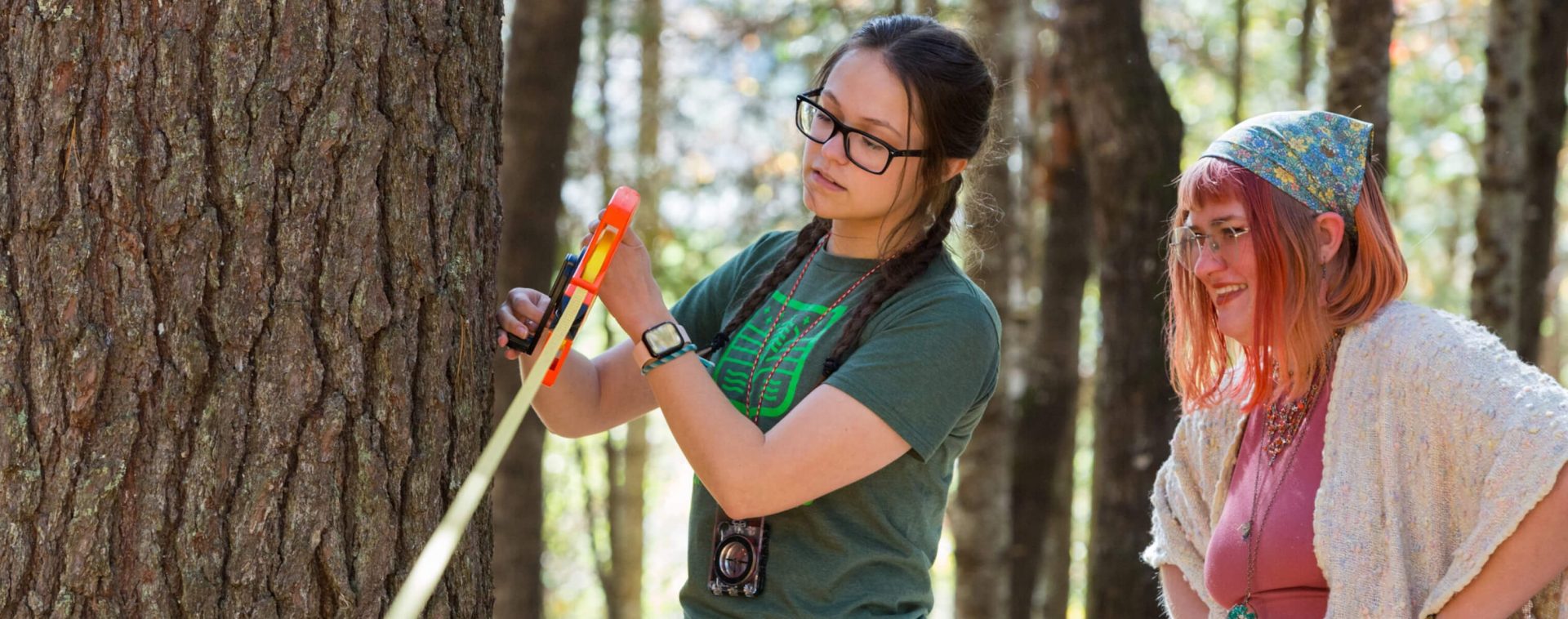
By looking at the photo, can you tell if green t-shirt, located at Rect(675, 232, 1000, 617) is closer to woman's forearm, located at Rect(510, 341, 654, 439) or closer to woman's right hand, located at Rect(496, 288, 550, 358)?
woman's forearm, located at Rect(510, 341, 654, 439)

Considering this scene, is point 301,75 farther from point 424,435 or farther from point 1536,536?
point 1536,536

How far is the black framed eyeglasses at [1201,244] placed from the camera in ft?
7.73

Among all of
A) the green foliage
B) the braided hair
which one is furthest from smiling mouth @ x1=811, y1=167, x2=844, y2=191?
the green foliage

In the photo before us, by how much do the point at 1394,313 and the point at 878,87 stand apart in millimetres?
944

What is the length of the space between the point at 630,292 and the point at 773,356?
0.31 meters

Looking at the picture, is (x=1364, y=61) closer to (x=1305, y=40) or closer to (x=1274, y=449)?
(x=1305, y=40)

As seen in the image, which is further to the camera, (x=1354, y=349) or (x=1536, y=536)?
(x=1354, y=349)

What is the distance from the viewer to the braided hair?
2240 mm

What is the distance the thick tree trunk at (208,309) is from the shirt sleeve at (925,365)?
66cm

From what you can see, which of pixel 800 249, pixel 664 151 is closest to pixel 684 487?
pixel 664 151

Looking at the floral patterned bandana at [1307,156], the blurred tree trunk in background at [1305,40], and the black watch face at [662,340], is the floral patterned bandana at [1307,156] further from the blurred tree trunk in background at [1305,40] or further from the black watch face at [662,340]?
the blurred tree trunk in background at [1305,40]

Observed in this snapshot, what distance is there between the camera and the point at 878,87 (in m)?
2.27

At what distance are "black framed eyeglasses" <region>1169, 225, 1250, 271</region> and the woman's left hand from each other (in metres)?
0.99

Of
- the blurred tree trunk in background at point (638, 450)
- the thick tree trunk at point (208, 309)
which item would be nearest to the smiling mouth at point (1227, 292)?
the thick tree trunk at point (208, 309)
